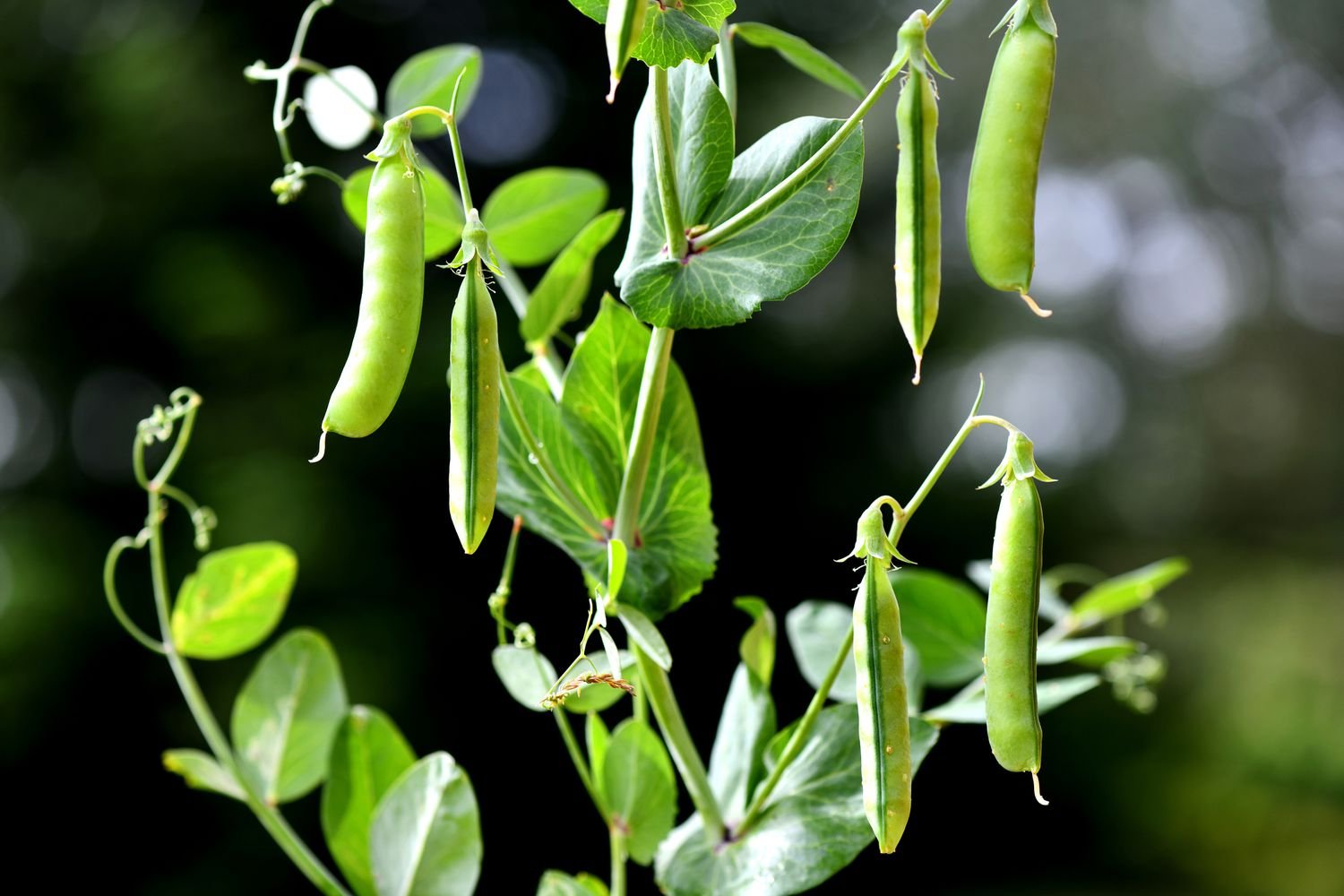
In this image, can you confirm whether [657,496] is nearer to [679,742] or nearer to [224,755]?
[679,742]

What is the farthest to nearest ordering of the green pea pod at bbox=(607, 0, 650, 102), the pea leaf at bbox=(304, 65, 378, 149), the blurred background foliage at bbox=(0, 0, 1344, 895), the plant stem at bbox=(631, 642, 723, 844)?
1. the blurred background foliage at bbox=(0, 0, 1344, 895)
2. the pea leaf at bbox=(304, 65, 378, 149)
3. the plant stem at bbox=(631, 642, 723, 844)
4. the green pea pod at bbox=(607, 0, 650, 102)

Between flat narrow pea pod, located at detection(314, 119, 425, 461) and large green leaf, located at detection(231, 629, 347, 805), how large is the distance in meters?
0.20

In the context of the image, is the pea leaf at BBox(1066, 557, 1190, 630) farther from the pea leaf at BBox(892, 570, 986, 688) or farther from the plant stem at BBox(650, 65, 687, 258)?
the plant stem at BBox(650, 65, 687, 258)

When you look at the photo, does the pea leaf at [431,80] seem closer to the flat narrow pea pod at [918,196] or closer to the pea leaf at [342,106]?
the pea leaf at [342,106]

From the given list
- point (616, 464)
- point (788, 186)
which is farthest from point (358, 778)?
point (788, 186)

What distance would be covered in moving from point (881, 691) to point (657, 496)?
12 centimetres

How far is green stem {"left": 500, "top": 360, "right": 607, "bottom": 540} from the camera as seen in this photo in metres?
Result: 0.26

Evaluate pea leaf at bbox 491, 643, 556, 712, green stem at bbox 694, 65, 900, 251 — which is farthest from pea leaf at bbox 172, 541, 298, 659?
green stem at bbox 694, 65, 900, 251

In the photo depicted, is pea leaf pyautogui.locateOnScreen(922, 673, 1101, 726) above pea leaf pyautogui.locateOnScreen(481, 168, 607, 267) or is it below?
below

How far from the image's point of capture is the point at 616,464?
32 centimetres

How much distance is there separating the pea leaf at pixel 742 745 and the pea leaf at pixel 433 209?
0.60 ft

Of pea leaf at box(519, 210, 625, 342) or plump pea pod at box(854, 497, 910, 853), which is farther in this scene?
pea leaf at box(519, 210, 625, 342)

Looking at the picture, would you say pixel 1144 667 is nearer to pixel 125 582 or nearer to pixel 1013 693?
pixel 1013 693

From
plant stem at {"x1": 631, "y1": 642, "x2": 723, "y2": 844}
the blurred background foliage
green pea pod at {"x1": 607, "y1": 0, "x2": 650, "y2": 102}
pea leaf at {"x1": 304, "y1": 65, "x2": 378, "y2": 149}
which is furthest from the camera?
the blurred background foliage
